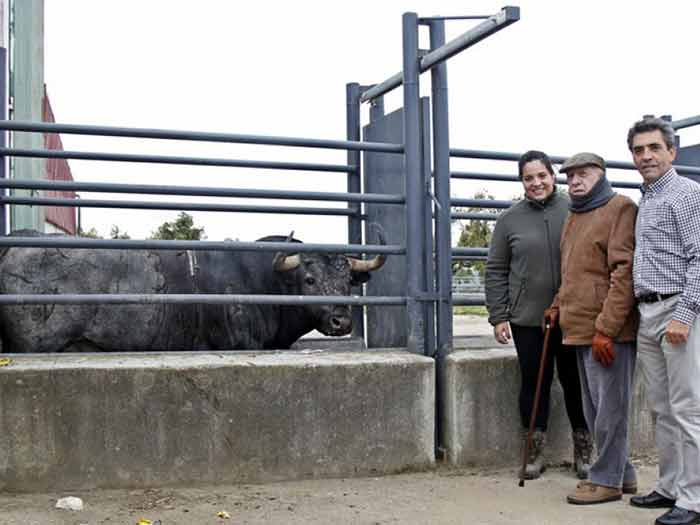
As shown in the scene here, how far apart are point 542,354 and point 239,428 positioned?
1.86 meters

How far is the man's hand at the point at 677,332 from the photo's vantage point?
4223 millimetres

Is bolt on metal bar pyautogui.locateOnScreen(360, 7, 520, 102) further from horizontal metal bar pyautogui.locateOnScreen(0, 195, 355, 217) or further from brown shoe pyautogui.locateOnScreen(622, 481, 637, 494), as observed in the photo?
brown shoe pyautogui.locateOnScreen(622, 481, 637, 494)

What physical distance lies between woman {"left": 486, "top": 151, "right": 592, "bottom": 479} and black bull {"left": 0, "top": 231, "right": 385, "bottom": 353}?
126 cm

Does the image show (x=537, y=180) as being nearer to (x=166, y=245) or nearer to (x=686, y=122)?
(x=166, y=245)

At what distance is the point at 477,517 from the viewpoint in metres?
4.46

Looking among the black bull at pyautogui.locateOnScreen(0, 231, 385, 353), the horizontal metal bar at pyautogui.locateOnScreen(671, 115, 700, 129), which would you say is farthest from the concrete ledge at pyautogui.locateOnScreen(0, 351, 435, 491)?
the horizontal metal bar at pyautogui.locateOnScreen(671, 115, 700, 129)

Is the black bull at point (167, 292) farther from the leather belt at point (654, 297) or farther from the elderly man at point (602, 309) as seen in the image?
the leather belt at point (654, 297)

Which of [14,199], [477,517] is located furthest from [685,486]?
[14,199]

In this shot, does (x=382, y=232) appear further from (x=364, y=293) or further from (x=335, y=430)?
(x=335, y=430)

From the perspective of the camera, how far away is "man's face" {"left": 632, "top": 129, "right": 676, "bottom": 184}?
4.50 metres

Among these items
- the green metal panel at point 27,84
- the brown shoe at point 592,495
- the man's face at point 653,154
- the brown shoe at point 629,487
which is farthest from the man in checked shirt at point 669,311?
the green metal panel at point 27,84

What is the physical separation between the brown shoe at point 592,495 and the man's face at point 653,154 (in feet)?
5.65

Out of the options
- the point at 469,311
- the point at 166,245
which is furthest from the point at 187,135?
the point at 469,311

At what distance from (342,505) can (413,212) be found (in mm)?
1995
